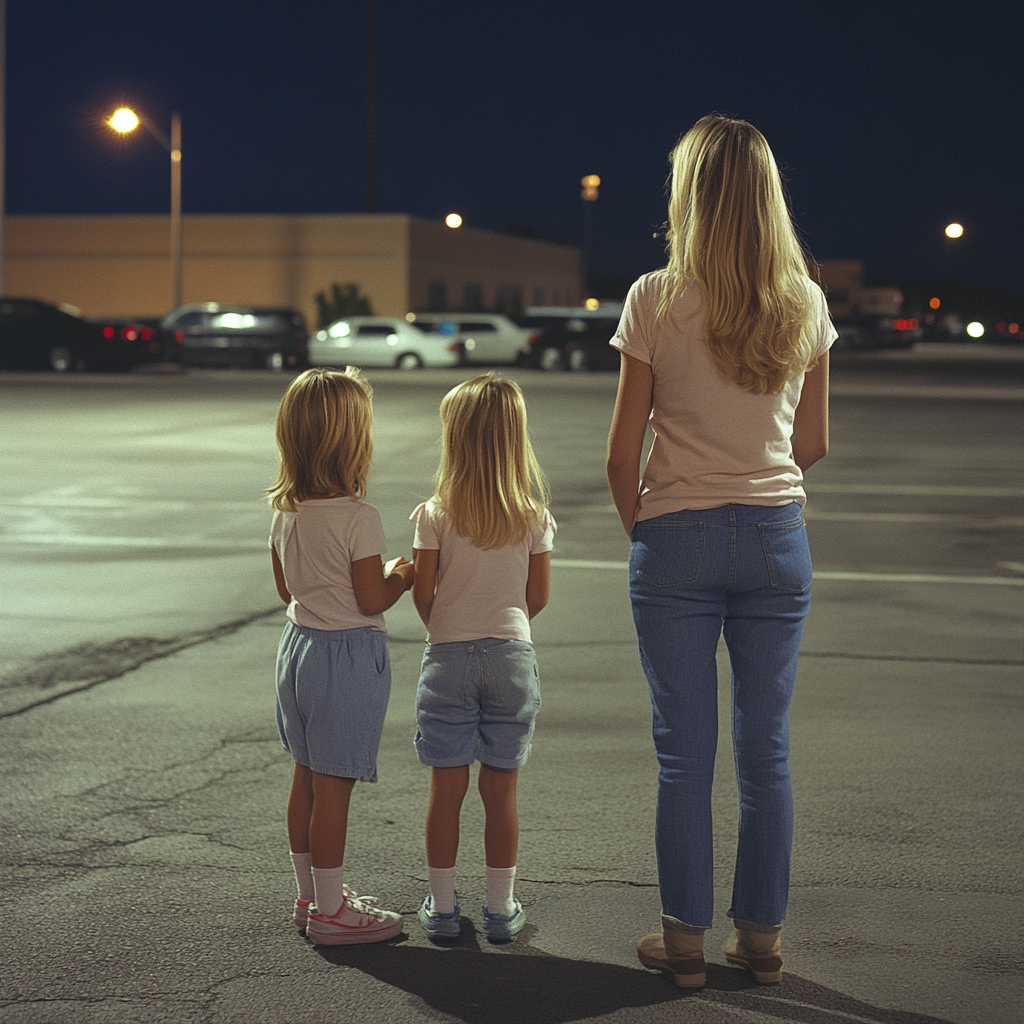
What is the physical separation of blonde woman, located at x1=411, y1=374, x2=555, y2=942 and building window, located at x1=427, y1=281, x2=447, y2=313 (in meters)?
57.1

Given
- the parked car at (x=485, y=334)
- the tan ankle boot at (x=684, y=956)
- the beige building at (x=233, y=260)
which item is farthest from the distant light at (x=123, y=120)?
the tan ankle boot at (x=684, y=956)

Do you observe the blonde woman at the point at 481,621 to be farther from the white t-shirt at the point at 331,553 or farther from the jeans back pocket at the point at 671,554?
the jeans back pocket at the point at 671,554

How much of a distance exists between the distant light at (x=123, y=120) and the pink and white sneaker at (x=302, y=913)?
96.3ft

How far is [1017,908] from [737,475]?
1529 mm

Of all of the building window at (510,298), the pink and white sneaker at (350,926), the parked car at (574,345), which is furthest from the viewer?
the building window at (510,298)

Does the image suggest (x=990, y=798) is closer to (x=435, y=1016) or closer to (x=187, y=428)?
(x=435, y=1016)

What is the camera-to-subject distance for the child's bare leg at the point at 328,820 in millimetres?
3750

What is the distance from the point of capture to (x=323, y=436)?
146 inches

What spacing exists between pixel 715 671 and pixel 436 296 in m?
59.3

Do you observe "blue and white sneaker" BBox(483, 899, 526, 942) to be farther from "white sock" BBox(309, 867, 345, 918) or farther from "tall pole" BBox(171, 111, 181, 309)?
"tall pole" BBox(171, 111, 181, 309)

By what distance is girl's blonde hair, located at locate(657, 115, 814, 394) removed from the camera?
335 cm

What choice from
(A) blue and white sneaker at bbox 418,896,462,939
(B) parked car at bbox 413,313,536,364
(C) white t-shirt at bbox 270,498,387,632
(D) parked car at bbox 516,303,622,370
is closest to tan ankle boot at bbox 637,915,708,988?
(A) blue and white sneaker at bbox 418,896,462,939

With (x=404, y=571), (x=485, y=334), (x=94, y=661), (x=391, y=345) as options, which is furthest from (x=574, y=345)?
(x=404, y=571)

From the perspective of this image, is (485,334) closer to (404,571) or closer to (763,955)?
(404,571)
